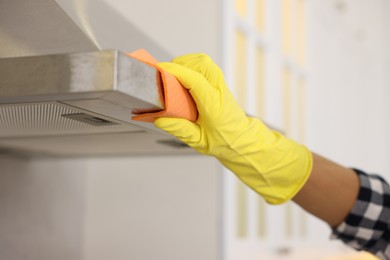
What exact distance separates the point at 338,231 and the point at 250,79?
31.3 inches

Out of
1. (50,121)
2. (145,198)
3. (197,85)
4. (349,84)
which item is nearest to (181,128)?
(197,85)

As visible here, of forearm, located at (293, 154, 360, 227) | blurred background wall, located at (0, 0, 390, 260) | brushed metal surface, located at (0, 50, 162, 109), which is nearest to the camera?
brushed metal surface, located at (0, 50, 162, 109)

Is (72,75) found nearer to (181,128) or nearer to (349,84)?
(181,128)

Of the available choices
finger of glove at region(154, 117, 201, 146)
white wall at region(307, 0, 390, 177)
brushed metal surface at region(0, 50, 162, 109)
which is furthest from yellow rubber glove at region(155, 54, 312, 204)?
Answer: white wall at region(307, 0, 390, 177)

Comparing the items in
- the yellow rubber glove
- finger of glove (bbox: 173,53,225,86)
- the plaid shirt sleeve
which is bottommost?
the plaid shirt sleeve

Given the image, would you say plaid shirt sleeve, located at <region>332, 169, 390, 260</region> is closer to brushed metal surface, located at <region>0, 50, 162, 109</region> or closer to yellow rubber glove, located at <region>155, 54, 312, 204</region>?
yellow rubber glove, located at <region>155, 54, 312, 204</region>

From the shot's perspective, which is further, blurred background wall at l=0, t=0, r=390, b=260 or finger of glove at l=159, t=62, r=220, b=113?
blurred background wall at l=0, t=0, r=390, b=260

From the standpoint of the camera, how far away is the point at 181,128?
2.13 ft

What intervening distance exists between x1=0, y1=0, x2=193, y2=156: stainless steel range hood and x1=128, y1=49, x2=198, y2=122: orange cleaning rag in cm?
1

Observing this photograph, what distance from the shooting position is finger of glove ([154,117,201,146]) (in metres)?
0.61

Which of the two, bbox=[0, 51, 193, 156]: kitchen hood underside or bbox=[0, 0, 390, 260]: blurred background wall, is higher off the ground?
bbox=[0, 51, 193, 156]: kitchen hood underside

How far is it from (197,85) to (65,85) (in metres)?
0.19

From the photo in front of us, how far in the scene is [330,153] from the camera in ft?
8.03

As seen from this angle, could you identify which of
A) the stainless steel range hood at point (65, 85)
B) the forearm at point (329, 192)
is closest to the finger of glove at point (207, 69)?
the stainless steel range hood at point (65, 85)
